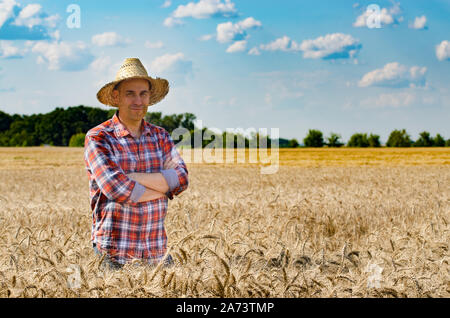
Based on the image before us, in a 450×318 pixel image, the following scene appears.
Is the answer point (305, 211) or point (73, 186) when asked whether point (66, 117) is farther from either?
point (305, 211)

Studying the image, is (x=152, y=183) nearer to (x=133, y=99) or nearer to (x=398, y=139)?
(x=133, y=99)

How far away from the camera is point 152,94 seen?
412 centimetres

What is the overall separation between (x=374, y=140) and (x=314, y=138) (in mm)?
5607

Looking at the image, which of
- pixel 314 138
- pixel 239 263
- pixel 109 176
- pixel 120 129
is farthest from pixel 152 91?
pixel 314 138

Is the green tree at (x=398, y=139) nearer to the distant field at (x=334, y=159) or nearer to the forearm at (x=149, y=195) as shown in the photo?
the distant field at (x=334, y=159)

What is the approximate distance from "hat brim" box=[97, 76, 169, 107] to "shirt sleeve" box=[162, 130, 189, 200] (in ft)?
1.37

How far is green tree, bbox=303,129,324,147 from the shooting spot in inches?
1740

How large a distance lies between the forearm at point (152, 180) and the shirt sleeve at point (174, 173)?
4 centimetres

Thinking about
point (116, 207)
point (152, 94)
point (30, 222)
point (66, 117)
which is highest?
point (66, 117)

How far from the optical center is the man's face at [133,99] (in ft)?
11.8

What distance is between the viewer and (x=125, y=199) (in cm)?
343

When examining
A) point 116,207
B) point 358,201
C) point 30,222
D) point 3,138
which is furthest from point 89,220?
point 3,138

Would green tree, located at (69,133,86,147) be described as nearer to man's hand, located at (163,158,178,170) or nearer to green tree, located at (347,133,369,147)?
green tree, located at (347,133,369,147)
